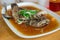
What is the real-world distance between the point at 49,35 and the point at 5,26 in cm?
21

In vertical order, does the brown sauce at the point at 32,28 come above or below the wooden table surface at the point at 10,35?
above

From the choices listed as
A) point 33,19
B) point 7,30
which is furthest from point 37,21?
point 7,30

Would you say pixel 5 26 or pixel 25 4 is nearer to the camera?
pixel 5 26

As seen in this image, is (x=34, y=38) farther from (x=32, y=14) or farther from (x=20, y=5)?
(x=20, y=5)

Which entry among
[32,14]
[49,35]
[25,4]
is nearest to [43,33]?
[49,35]

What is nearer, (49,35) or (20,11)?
(49,35)

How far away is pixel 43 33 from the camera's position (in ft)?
2.13

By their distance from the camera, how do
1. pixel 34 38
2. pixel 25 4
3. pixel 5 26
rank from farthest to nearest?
pixel 25 4 → pixel 5 26 → pixel 34 38

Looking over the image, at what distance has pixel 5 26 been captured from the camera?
0.75 meters

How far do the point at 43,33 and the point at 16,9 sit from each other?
21cm

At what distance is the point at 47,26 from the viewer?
2.29 ft

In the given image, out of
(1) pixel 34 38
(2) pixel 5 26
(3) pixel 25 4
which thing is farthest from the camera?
(3) pixel 25 4

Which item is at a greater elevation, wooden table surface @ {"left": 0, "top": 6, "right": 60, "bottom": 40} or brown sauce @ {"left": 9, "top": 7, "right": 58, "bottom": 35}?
brown sauce @ {"left": 9, "top": 7, "right": 58, "bottom": 35}

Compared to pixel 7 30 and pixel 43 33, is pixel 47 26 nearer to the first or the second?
pixel 43 33
